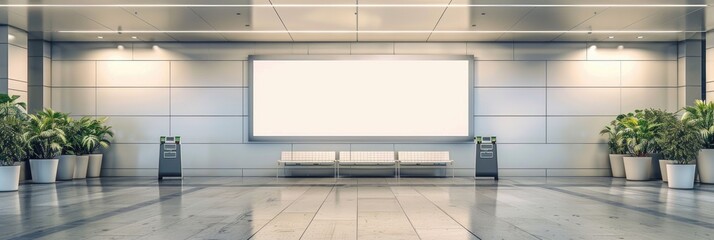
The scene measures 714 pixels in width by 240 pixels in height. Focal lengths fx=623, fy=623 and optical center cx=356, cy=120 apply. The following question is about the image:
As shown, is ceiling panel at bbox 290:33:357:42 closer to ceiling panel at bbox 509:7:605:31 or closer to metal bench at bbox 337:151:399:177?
metal bench at bbox 337:151:399:177

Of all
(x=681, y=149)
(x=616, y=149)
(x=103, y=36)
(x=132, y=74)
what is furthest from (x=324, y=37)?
(x=681, y=149)

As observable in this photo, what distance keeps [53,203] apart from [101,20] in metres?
5.51

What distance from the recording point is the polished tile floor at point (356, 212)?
6.18 meters

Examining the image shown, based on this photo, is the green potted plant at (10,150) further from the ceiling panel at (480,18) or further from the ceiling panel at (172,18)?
the ceiling panel at (480,18)

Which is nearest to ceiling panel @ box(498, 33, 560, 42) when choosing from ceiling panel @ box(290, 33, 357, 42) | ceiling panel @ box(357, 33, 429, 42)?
ceiling panel @ box(357, 33, 429, 42)

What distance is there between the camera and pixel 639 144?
1464 cm

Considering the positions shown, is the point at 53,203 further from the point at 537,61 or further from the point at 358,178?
the point at 537,61

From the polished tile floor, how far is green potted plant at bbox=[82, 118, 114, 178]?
2237mm

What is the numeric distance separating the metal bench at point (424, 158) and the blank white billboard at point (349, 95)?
0.58m

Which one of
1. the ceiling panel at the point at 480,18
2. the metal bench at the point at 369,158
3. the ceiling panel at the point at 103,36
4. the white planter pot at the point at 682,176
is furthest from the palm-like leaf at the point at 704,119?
the ceiling panel at the point at 103,36

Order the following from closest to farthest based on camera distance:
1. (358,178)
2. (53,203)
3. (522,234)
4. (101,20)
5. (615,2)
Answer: (522,234), (53,203), (615,2), (101,20), (358,178)

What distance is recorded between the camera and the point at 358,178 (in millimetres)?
15695

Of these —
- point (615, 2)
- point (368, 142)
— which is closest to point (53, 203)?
point (368, 142)

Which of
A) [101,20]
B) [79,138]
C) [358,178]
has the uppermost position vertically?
[101,20]
